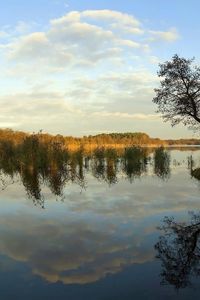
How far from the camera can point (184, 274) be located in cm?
945

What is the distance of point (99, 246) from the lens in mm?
12117

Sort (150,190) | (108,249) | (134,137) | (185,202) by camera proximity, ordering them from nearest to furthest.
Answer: (108,249) → (185,202) → (150,190) → (134,137)

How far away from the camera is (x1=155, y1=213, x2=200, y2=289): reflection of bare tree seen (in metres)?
Answer: 9.30

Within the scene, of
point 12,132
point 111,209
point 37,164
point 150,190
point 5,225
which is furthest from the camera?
point 12,132

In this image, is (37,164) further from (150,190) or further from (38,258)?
(38,258)

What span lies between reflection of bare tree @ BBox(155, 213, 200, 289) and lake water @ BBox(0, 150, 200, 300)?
21 mm

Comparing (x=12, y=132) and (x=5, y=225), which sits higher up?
(x=12, y=132)

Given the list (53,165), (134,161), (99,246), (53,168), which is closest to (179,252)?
(99,246)

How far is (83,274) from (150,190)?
654 inches

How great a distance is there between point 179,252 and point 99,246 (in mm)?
2273

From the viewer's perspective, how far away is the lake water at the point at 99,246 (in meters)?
8.66

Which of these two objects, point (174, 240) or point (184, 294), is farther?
point (174, 240)

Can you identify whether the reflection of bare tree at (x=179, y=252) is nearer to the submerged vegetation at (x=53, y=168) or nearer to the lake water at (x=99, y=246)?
the lake water at (x=99, y=246)

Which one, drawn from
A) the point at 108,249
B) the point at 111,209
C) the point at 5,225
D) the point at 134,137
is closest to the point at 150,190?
the point at 111,209
